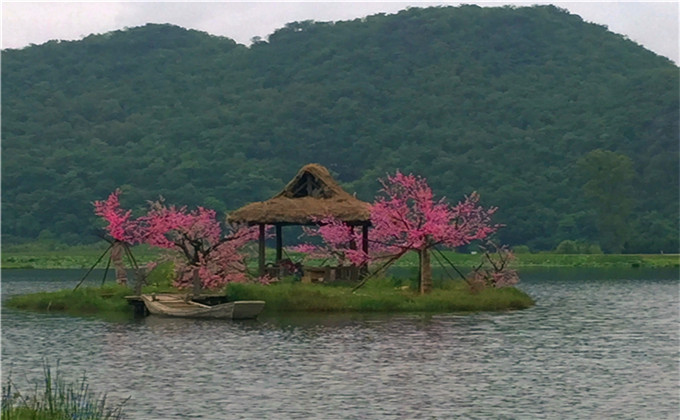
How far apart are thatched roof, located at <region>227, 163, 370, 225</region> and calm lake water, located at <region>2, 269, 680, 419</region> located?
7281 millimetres

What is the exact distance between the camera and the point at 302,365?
37062 millimetres

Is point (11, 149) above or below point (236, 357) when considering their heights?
above

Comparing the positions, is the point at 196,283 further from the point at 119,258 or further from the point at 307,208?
the point at 119,258

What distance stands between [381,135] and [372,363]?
133m

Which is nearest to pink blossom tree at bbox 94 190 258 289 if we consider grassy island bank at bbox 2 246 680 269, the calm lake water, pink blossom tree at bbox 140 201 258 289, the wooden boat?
pink blossom tree at bbox 140 201 258 289

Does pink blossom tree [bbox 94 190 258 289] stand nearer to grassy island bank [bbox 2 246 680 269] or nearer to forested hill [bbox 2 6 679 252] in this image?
grassy island bank [bbox 2 246 680 269]

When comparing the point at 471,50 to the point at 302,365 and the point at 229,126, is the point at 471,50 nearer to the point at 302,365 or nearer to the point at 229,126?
the point at 229,126

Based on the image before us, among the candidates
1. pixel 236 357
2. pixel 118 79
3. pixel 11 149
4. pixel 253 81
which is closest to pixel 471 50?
pixel 253 81

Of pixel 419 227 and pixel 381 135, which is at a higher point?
pixel 381 135

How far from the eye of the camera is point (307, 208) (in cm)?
5775

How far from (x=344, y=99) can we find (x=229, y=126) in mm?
15643

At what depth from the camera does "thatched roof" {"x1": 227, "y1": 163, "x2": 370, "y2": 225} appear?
57062 mm

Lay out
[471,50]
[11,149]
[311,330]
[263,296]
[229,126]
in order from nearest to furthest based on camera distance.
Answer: [311,330]
[263,296]
[11,149]
[229,126]
[471,50]

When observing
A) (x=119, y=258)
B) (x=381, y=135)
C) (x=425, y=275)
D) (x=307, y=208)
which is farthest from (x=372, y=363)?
(x=381, y=135)
